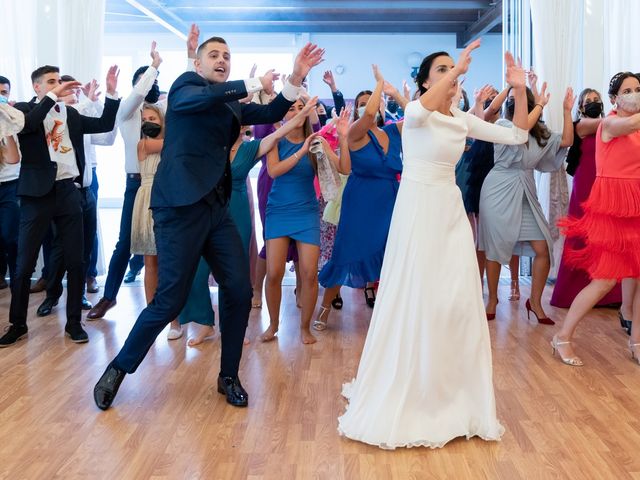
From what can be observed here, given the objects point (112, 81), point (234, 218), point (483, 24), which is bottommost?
point (234, 218)

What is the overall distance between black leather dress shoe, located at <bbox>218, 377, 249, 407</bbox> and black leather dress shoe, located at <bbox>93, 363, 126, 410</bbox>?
1.44 ft

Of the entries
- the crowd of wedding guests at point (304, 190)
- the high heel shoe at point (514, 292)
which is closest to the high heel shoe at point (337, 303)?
the crowd of wedding guests at point (304, 190)

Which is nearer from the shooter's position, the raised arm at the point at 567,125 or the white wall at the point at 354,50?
the raised arm at the point at 567,125

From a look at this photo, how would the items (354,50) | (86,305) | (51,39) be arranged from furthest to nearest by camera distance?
(354,50)
(51,39)
(86,305)

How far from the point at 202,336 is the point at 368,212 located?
118 centimetres

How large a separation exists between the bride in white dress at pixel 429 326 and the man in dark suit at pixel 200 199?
0.64 meters

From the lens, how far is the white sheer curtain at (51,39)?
583 cm

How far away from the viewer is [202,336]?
174 inches

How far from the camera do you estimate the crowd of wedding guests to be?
4.05m

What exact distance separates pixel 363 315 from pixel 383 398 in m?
2.27

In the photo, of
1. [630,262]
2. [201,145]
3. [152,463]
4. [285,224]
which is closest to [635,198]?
[630,262]

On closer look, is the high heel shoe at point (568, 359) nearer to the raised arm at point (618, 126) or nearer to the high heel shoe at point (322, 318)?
the raised arm at point (618, 126)

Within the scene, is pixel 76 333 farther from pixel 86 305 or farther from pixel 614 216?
pixel 614 216

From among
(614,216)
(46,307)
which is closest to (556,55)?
(614,216)
